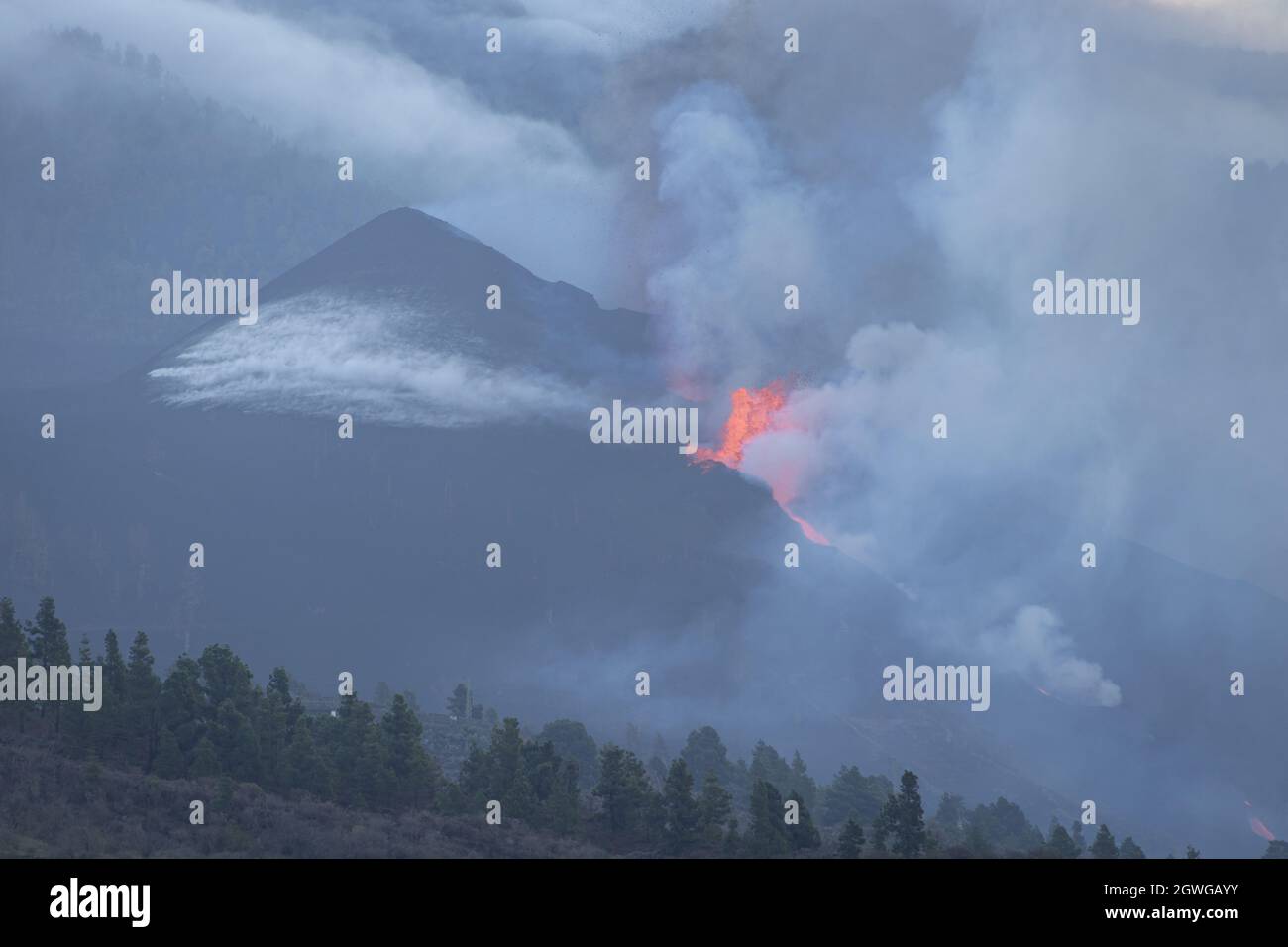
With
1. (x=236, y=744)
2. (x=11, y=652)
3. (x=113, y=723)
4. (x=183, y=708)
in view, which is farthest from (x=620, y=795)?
(x=11, y=652)

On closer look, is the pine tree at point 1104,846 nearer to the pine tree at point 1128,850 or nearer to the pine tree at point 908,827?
the pine tree at point 1128,850

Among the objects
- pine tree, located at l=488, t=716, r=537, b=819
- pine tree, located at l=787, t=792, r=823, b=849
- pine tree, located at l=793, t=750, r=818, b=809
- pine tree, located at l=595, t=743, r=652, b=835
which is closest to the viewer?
pine tree, located at l=787, t=792, r=823, b=849

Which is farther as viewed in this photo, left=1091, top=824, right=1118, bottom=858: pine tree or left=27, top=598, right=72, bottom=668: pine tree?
left=1091, top=824, right=1118, bottom=858: pine tree

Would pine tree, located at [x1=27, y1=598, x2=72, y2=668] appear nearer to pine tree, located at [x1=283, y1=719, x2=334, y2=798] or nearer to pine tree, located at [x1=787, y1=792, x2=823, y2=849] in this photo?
pine tree, located at [x1=283, y1=719, x2=334, y2=798]

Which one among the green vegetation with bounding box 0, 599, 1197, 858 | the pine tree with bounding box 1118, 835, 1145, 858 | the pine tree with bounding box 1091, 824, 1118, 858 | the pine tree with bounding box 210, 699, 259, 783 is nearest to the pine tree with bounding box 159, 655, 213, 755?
the green vegetation with bounding box 0, 599, 1197, 858

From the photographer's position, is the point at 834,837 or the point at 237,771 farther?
the point at 834,837

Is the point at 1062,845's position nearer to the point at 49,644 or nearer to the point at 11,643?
the point at 49,644
